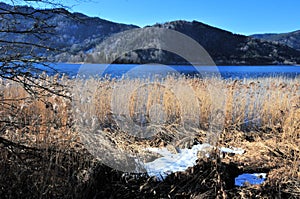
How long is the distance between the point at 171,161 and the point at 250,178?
96 cm

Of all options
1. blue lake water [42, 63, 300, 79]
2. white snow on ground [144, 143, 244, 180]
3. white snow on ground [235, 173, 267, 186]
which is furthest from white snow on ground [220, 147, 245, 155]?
blue lake water [42, 63, 300, 79]

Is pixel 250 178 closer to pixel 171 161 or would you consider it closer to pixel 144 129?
pixel 171 161

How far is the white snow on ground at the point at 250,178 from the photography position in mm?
2982

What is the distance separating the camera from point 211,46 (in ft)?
218

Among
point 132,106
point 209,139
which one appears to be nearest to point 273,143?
point 209,139

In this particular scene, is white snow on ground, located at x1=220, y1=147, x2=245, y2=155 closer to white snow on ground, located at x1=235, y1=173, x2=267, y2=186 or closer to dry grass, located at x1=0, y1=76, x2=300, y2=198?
dry grass, located at x1=0, y1=76, x2=300, y2=198

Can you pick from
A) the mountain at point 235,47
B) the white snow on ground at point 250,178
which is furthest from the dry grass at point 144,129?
the mountain at point 235,47

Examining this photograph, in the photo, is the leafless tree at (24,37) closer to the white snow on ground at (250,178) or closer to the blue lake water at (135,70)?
the blue lake water at (135,70)

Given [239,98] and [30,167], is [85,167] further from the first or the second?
[239,98]

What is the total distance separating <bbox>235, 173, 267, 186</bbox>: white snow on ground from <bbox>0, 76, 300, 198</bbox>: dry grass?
0.10 m

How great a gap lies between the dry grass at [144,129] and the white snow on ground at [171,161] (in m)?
0.20

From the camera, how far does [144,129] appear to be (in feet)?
14.9

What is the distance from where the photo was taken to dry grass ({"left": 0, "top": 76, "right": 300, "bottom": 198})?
2412 mm

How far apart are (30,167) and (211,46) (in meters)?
67.4
